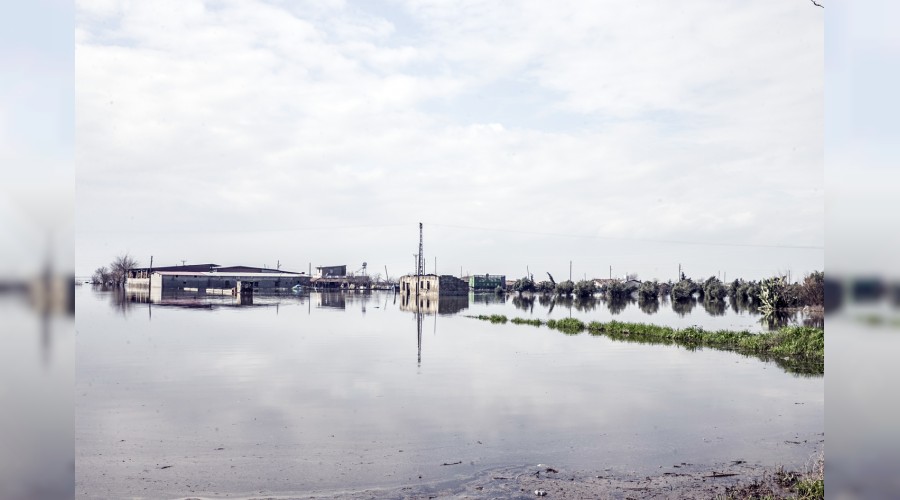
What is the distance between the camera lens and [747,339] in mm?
34594

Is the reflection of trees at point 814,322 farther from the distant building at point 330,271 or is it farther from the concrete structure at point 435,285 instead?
the distant building at point 330,271

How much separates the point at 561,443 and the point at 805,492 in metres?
5.02

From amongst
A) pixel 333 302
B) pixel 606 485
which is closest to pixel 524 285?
pixel 333 302

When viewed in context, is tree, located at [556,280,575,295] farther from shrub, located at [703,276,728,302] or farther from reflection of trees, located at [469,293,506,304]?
shrub, located at [703,276,728,302]

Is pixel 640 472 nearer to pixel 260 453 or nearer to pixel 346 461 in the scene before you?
pixel 346 461

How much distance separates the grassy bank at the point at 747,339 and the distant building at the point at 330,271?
126 m

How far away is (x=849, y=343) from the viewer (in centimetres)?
357

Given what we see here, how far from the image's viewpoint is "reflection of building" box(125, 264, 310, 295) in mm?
116938

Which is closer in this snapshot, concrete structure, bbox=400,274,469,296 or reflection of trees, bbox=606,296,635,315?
reflection of trees, bbox=606,296,635,315

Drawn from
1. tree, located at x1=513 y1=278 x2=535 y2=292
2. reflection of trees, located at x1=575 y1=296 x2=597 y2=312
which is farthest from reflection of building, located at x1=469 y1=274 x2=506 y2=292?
reflection of trees, located at x1=575 y1=296 x2=597 y2=312

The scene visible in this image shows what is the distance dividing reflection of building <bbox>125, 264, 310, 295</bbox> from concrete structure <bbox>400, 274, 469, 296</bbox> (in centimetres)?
2817

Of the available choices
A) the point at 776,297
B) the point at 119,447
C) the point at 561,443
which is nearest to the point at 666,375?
the point at 561,443

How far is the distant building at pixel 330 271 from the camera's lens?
546ft

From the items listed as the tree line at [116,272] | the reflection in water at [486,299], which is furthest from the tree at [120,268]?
the reflection in water at [486,299]
